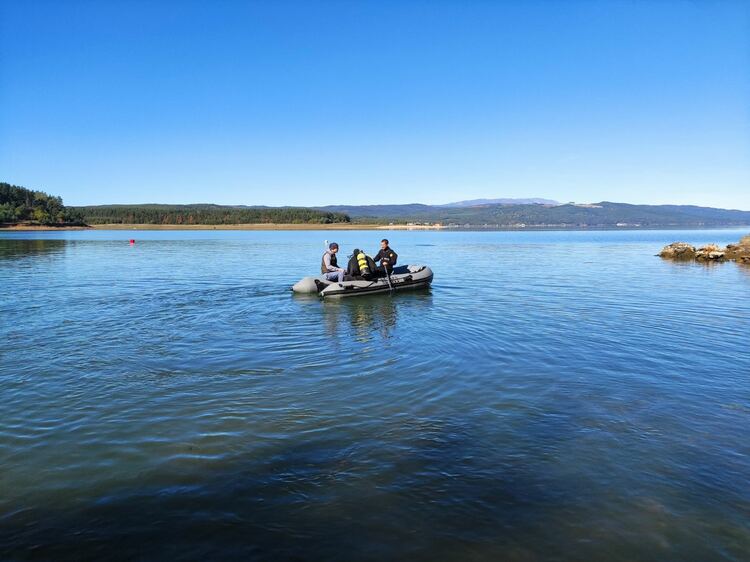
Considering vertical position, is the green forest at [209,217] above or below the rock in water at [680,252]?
above

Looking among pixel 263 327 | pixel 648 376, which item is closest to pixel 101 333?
pixel 263 327

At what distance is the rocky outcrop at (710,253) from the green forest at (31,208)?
121567 mm

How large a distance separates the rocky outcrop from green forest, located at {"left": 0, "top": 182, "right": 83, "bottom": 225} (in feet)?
399

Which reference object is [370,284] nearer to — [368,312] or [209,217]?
[368,312]

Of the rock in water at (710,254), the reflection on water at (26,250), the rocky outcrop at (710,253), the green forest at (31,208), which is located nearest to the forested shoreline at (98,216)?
the green forest at (31,208)

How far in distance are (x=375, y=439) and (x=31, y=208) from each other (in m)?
146

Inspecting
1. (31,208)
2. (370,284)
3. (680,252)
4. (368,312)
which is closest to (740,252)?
(680,252)

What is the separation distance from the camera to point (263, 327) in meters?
12.6

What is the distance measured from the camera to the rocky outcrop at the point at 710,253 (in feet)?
104

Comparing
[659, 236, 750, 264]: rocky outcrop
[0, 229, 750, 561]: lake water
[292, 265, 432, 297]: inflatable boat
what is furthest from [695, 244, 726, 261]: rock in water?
[292, 265, 432, 297]: inflatable boat

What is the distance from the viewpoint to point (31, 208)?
124 meters

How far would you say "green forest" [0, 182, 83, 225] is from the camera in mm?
111606

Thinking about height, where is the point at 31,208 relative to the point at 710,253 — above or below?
above

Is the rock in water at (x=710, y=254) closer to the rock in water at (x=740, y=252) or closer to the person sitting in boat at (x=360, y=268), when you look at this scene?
the rock in water at (x=740, y=252)
